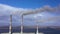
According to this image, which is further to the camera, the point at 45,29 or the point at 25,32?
the point at 25,32

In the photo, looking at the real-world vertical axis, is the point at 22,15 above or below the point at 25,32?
above

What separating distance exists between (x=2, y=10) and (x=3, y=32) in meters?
0.80

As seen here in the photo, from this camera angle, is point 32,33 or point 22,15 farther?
point 32,33

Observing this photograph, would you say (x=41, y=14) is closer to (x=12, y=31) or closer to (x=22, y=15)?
(x=22, y=15)

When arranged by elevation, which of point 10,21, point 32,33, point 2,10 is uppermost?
point 2,10

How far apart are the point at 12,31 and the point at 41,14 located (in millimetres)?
1117

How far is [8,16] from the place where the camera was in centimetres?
375

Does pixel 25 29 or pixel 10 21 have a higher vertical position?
pixel 10 21

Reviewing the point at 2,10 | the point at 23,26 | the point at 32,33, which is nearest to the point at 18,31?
the point at 23,26

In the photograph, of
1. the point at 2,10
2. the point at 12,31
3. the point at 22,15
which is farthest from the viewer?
the point at 12,31

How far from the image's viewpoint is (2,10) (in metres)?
3.57

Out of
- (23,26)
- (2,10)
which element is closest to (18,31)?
(23,26)

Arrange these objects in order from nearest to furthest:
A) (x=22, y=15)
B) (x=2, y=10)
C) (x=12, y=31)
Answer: (x=2, y=10), (x=22, y=15), (x=12, y=31)

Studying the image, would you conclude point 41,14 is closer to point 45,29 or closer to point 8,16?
point 45,29
